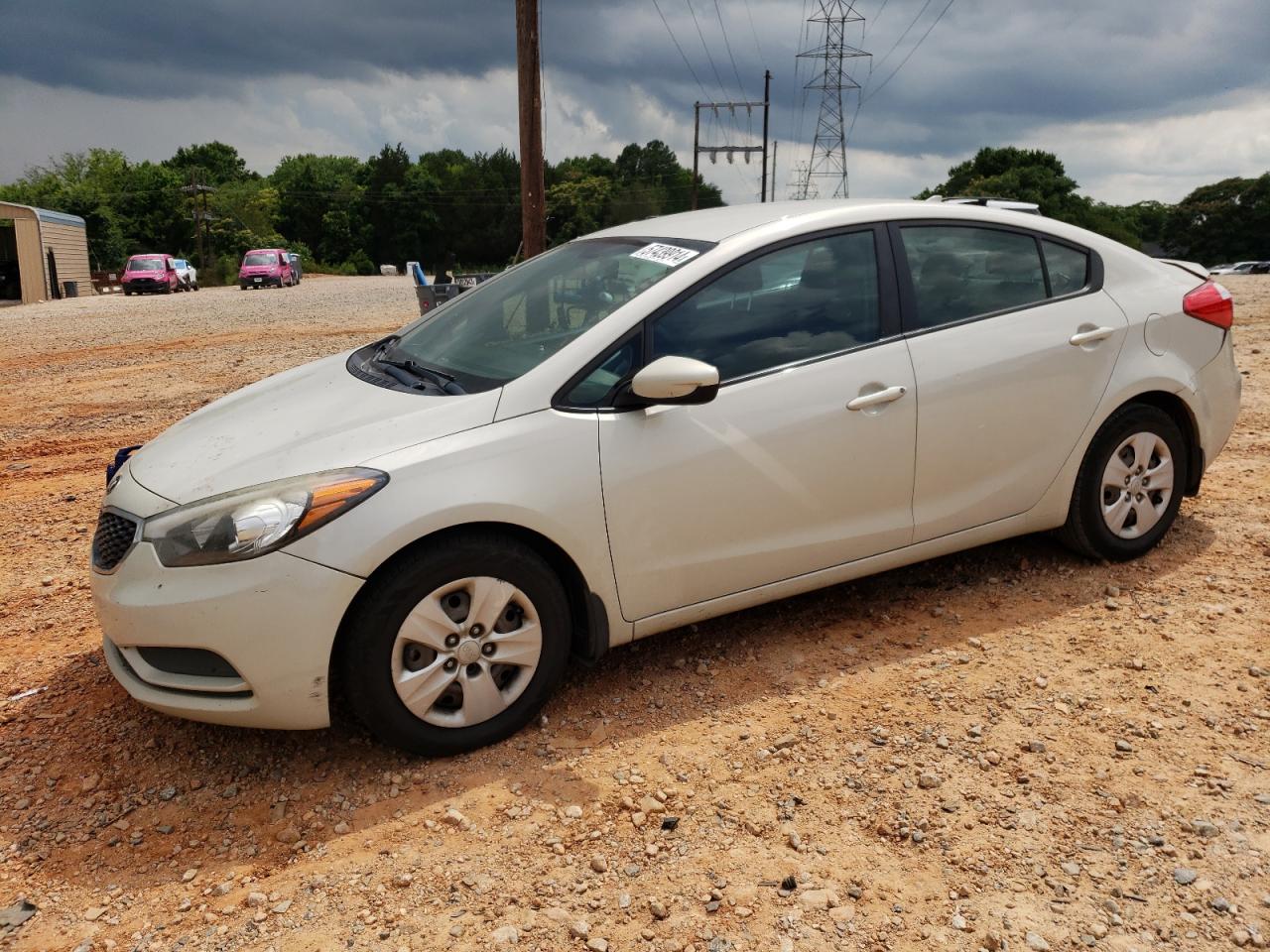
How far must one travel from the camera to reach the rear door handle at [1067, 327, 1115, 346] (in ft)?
13.8

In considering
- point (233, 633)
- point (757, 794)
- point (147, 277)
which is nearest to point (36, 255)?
point (147, 277)

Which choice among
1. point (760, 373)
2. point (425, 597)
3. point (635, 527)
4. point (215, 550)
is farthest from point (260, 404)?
point (760, 373)

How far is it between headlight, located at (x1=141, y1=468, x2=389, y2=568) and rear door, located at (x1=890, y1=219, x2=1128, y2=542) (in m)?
2.15

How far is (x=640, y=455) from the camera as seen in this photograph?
131 inches

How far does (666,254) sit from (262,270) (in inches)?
1857

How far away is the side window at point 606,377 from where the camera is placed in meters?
3.35

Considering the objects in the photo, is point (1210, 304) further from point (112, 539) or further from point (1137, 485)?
point (112, 539)

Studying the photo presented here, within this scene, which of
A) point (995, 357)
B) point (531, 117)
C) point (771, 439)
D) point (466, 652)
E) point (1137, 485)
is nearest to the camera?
point (466, 652)

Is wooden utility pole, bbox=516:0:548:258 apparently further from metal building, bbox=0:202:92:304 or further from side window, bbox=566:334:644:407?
metal building, bbox=0:202:92:304

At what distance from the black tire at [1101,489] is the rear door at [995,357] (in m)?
0.20

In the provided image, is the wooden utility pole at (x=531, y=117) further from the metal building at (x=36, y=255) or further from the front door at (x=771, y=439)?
the metal building at (x=36, y=255)

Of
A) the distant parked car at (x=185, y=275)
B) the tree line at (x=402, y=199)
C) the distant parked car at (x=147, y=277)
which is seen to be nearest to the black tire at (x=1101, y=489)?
the distant parked car at (x=147, y=277)

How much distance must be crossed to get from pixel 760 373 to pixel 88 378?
10674mm

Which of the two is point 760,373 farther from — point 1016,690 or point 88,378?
point 88,378
